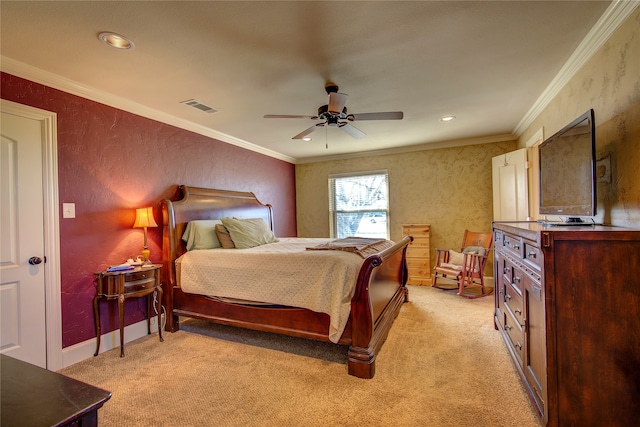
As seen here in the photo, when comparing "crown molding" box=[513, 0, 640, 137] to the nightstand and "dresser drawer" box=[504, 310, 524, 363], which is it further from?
the nightstand

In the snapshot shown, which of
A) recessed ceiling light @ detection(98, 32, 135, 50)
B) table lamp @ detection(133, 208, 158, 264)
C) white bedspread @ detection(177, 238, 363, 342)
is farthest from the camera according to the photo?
table lamp @ detection(133, 208, 158, 264)

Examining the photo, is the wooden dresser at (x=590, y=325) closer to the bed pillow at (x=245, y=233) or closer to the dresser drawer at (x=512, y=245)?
the dresser drawer at (x=512, y=245)

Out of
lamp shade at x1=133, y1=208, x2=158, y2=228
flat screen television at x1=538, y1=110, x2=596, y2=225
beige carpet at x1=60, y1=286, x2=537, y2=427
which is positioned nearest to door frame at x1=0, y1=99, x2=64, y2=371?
beige carpet at x1=60, y1=286, x2=537, y2=427

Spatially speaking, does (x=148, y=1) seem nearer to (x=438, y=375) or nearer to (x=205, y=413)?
(x=205, y=413)

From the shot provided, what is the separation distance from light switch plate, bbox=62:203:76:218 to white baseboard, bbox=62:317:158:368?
1.10 m

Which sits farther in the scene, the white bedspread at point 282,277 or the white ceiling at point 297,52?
the white bedspread at point 282,277

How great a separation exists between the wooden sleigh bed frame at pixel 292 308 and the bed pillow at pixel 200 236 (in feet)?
0.29

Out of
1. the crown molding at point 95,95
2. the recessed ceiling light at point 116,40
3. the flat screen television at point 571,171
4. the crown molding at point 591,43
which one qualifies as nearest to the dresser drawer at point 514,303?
the flat screen television at point 571,171

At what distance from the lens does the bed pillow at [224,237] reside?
3.34 meters

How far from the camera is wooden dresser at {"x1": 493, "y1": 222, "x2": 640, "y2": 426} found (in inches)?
53.3

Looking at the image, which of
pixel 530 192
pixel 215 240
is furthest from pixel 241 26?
pixel 530 192

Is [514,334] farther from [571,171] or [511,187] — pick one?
[511,187]

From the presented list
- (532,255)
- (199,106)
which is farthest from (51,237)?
(532,255)

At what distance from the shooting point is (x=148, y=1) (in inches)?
63.3
